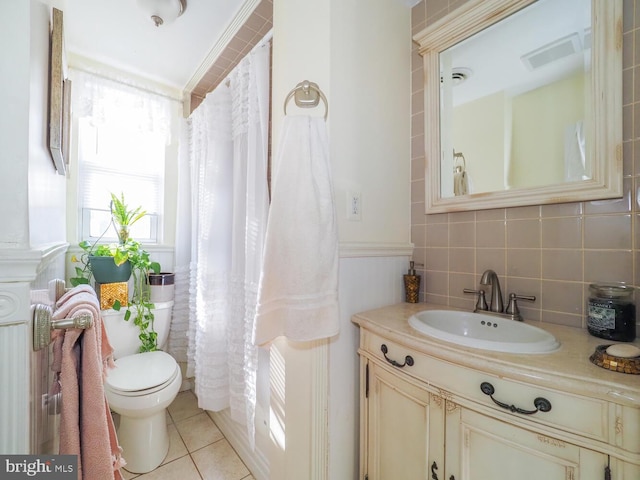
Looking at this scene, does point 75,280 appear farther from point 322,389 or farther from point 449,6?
point 449,6

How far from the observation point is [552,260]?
0.93 meters

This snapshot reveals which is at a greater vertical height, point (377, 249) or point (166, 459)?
point (377, 249)

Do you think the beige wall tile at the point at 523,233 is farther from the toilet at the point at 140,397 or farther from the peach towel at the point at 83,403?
the toilet at the point at 140,397

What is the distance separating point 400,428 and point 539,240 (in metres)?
0.81

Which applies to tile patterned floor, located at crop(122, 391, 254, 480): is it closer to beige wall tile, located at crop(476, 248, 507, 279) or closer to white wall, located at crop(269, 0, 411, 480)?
white wall, located at crop(269, 0, 411, 480)

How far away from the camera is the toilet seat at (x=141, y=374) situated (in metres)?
1.33

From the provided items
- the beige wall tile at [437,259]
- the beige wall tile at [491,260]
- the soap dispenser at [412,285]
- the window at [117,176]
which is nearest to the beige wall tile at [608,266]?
the beige wall tile at [491,260]

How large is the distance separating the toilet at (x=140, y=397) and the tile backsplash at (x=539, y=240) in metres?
1.45

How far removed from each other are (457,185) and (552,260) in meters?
0.45

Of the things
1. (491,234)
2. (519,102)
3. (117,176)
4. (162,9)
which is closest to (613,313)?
(491,234)

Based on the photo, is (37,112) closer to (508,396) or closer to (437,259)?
(508,396)

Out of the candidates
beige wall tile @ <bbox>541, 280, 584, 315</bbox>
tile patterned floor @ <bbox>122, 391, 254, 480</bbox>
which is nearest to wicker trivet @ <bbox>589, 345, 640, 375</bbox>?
beige wall tile @ <bbox>541, 280, 584, 315</bbox>

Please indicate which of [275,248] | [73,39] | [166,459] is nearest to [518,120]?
[275,248]

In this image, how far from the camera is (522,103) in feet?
3.37
